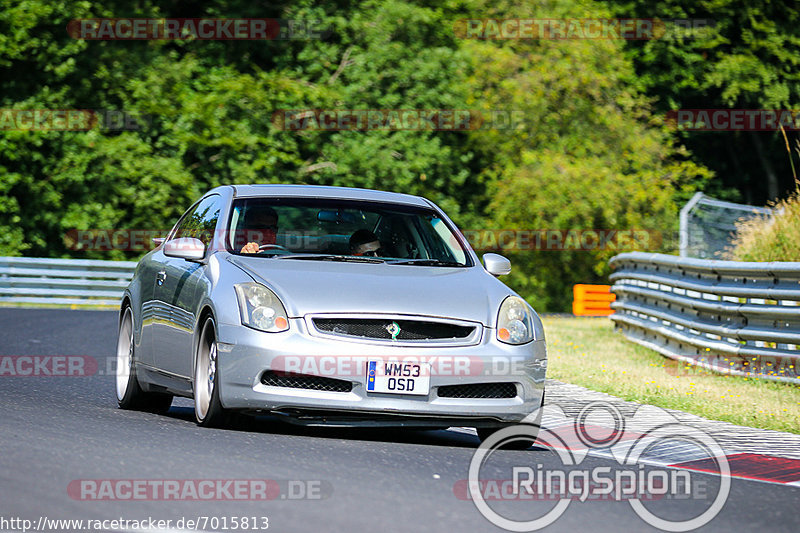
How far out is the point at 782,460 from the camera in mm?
8289

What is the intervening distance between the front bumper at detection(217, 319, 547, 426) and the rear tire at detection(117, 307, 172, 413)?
2061 mm

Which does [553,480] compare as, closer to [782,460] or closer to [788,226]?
[782,460]

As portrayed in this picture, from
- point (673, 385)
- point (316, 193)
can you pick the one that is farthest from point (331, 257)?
point (673, 385)

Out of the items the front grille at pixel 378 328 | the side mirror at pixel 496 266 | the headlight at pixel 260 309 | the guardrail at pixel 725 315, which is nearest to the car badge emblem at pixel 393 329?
the front grille at pixel 378 328

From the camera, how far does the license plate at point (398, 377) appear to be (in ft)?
26.1

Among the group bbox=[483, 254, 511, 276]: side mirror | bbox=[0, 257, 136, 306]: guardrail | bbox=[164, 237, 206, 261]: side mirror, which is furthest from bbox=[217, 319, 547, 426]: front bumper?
bbox=[0, 257, 136, 306]: guardrail

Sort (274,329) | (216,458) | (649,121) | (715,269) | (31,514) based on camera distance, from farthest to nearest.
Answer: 1. (649,121)
2. (715,269)
3. (274,329)
4. (216,458)
5. (31,514)

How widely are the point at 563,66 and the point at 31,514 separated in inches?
1494

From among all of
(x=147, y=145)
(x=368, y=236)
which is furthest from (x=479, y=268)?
(x=147, y=145)

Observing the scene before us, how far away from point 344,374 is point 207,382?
40.1 inches

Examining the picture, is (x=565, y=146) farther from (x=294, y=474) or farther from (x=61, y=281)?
(x=294, y=474)

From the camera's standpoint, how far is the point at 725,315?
13883 mm

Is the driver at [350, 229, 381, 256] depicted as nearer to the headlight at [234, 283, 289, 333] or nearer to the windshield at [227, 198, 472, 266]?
the windshield at [227, 198, 472, 266]

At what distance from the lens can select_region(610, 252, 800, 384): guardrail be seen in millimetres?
12727
